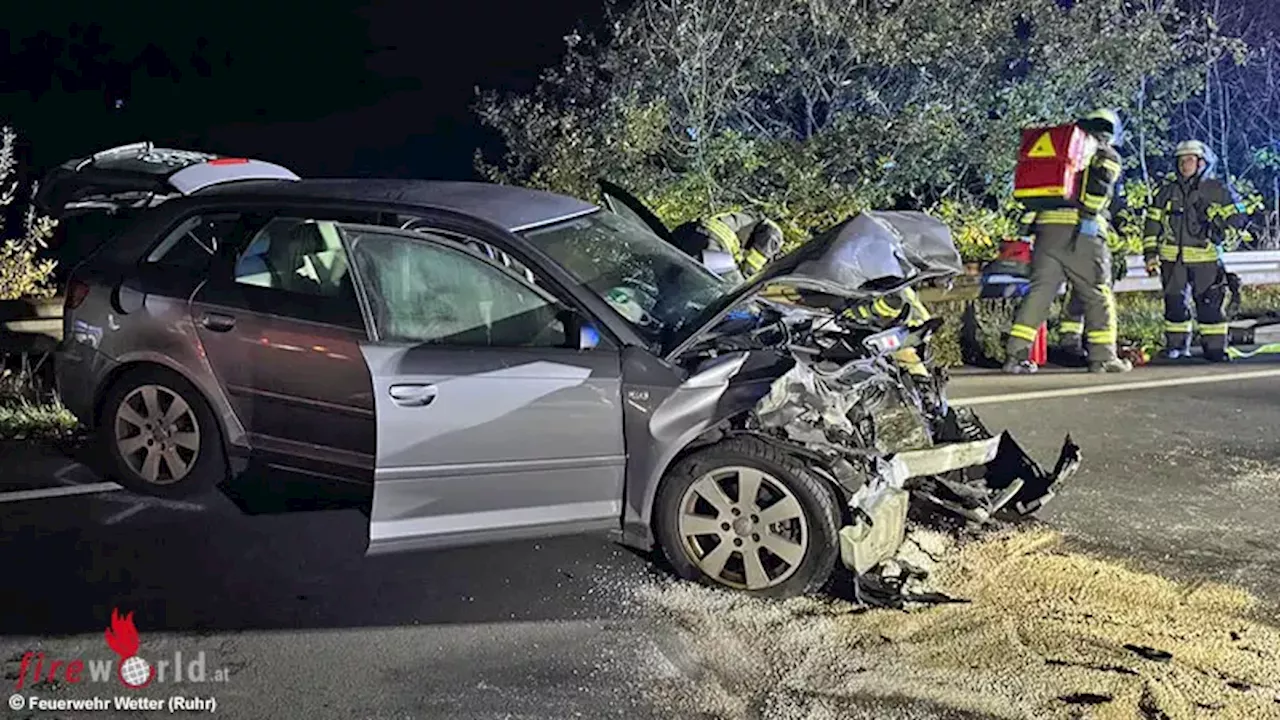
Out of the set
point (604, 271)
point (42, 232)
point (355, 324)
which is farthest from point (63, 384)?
point (42, 232)

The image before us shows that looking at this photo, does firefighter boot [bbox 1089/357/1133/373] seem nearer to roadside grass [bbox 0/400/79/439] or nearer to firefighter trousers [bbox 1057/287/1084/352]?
firefighter trousers [bbox 1057/287/1084/352]

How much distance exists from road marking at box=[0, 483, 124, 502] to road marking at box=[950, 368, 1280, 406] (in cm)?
514

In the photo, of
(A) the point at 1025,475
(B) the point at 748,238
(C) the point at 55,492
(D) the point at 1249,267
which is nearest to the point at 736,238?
(B) the point at 748,238

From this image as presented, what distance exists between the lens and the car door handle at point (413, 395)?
4.02 metres

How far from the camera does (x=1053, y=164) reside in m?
8.33

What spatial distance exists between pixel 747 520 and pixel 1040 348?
570 centimetres

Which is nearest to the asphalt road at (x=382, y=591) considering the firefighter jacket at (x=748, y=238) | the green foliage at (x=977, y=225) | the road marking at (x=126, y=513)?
the road marking at (x=126, y=513)

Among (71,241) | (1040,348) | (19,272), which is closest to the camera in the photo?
(19,272)

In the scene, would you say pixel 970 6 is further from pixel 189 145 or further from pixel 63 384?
pixel 189 145

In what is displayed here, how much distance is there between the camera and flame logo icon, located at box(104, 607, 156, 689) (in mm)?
3480

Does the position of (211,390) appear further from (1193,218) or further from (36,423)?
(1193,218)

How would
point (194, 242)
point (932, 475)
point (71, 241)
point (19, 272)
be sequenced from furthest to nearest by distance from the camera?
point (71, 241), point (19, 272), point (194, 242), point (932, 475)

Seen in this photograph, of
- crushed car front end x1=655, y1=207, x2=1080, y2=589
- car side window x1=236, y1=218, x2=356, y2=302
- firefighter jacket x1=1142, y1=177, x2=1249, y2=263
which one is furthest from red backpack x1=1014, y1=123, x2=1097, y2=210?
car side window x1=236, y1=218, x2=356, y2=302

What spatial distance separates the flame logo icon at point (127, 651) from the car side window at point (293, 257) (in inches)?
A: 60.5
